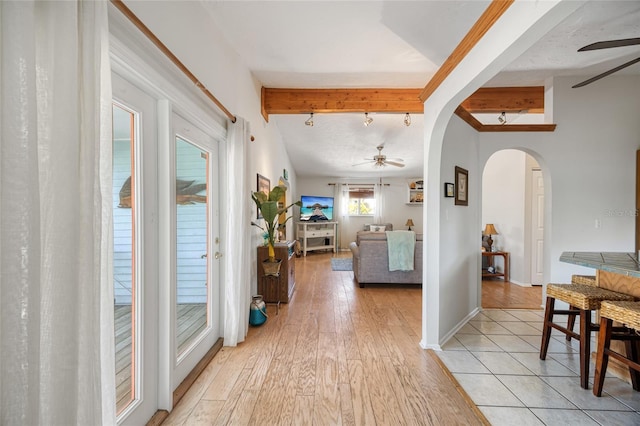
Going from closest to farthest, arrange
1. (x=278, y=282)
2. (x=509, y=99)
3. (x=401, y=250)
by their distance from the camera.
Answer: (x=278, y=282) → (x=509, y=99) → (x=401, y=250)

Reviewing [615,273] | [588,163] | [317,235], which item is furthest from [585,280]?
[317,235]

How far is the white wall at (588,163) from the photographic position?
10.5 feet

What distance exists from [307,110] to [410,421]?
359 cm

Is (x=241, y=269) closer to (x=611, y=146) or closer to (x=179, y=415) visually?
(x=179, y=415)

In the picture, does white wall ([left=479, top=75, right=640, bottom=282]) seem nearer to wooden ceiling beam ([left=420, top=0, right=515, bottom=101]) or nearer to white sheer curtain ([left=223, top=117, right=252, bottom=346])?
wooden ceiling beam ([left=420, top=0, right=515, bottom=101])

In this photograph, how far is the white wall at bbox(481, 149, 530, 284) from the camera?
14.3ft

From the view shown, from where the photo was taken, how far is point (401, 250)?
4.32m

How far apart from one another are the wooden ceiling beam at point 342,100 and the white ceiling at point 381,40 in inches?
4.9

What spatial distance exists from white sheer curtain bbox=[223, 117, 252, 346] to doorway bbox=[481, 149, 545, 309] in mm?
3419

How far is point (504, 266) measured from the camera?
4.66m

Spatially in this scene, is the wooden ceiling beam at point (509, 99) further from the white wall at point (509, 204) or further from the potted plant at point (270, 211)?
the potted plant at point (270, 211)

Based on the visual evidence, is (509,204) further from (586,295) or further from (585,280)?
(586,295)

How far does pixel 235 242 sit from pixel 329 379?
4.46 ft

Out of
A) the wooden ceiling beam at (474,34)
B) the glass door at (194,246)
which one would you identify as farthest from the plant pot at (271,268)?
the wooden ceiling beam at (474,34)
